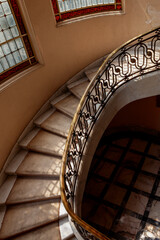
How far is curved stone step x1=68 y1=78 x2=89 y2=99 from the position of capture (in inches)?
221

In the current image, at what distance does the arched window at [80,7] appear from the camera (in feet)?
16.9

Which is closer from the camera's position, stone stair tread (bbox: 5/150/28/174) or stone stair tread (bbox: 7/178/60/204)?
stone stair tread (bbox: 7/178/60/204)

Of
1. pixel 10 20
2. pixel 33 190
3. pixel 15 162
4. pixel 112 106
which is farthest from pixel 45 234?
pixel 10 20

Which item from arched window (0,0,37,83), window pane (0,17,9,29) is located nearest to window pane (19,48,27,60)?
arched window (0,0,37,83)

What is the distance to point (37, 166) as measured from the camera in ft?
15.8

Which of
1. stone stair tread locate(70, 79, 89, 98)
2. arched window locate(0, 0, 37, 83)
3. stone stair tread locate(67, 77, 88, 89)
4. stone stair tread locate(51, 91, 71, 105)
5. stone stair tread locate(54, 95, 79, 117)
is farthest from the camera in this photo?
stone stair tread locate(67, 77, 88, 89)

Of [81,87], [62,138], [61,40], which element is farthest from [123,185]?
[61,40]

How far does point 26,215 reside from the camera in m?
4.23

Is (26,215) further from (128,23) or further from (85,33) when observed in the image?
(128,23)

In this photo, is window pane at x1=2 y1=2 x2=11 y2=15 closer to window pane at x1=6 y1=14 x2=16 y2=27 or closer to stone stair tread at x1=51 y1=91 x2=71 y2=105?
window pane at x1=6 y1=14 x2=16 y2=27

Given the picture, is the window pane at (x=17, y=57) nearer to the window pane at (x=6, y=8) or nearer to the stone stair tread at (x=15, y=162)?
the window pane at (x=6, y=8)

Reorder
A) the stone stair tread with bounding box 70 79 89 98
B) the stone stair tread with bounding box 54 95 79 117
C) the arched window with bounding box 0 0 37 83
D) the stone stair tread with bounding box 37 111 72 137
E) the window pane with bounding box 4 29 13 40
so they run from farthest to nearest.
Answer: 1. the stone stair tread with bounding box 70 79 89 98
2. the stone stair tread with bounding box 54 95 79 117
3. the stone stair tread with bounding box 37 111 72 137
4. the window pane with bounding box 4 29 13 40
5. the arched window with bounding box 0 0 37 83

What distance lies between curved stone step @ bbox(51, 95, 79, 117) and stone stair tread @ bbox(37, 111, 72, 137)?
13 centimetres

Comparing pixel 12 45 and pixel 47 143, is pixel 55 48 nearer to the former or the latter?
pixel 12 45
